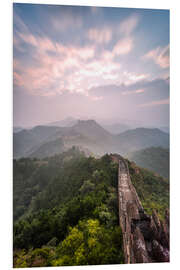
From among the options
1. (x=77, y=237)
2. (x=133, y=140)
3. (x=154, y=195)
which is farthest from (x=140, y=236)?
(x=133, y=140)

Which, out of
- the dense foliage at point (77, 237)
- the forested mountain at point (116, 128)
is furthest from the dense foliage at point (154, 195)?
the forested mountain at point (116, 128)

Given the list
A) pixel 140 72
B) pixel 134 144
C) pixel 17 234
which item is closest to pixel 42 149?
pixel 134 144

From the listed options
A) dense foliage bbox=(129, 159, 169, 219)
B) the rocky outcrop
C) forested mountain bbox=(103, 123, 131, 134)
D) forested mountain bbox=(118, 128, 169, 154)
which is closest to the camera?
the rocky outcrop

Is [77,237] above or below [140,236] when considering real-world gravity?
below

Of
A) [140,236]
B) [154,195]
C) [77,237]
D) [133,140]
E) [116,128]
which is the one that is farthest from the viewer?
[133,140]

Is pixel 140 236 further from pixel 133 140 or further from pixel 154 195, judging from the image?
pixel 133 140

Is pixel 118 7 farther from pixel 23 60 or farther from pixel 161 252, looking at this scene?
pixel 161 252

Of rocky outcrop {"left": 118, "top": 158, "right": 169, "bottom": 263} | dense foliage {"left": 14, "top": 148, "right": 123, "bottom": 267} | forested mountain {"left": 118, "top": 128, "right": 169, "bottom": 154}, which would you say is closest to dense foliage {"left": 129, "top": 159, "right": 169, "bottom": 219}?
rocky outcrop {"left": 118, "top": 158, "right": 169, "bottom": 263}

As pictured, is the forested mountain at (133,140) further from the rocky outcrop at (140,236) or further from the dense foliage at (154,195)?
the rocky outcrop at (140,236)

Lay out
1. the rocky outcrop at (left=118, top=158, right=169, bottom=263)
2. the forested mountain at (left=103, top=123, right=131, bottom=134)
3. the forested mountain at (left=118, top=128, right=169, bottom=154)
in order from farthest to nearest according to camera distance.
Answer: the forested mountain at (left=118, top=128, right=169, bottom=154)
the forested mountain at (left=103, top=123, right=131, bottom=134)
the rocky outcrop at (left=118, top=158, right=169, bottom=263)

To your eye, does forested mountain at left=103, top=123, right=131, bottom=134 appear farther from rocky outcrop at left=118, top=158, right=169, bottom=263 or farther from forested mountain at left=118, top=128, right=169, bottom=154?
rocky outcrop at left=118, top=158, right=169, bottom=263

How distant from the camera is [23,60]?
13.4ft

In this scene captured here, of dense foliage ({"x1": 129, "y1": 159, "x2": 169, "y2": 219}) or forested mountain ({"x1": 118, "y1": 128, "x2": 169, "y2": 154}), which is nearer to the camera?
dense foliage ({"x1": 129, "y1": 159, "x2": 169, "y2": 219})
